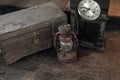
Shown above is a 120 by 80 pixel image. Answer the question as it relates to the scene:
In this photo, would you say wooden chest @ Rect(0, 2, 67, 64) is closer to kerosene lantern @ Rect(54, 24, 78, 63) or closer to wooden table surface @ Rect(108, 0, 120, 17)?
kerosene lantern @ Rect(54, 24, 78, 63)

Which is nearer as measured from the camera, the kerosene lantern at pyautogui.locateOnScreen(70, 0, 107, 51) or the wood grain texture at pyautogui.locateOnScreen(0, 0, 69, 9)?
the kerosene lantern at pyautogui.locateOnScreen(70, 0, 107, 51)

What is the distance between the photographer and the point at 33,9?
3.92 ft

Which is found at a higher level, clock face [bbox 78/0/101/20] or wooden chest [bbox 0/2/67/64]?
clock face [bbox 78/0/101/20]

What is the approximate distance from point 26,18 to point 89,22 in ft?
1.30

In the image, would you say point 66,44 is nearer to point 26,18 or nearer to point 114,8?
point 26,18

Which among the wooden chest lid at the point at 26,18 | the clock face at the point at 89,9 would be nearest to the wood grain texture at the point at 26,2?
the wooden chest lid at the point at 26,18

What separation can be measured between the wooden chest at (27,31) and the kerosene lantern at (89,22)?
88 mm

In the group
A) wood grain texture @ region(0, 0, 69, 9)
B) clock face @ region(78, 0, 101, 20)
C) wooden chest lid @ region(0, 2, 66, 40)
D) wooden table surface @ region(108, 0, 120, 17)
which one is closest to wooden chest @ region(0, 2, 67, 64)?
wooden chest lid @ region(0, 2, 66, 40)

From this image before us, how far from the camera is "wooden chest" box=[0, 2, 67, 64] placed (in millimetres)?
1020

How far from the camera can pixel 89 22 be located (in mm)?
1131

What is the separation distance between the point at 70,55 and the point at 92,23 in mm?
258

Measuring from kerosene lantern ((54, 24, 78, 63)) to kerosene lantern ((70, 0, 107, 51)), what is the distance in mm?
124

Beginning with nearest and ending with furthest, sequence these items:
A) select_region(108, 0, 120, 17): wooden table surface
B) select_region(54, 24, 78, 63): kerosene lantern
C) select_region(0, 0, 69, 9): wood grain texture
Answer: select_region(54, 24, 78, 63): kerosene lantern < select_region(108, 0, 120, 17): wooden table surface < select_region(0, 0, 69, 9): wood grain texture

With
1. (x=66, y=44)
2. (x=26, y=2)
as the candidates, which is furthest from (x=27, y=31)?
(x=26, y=2)
